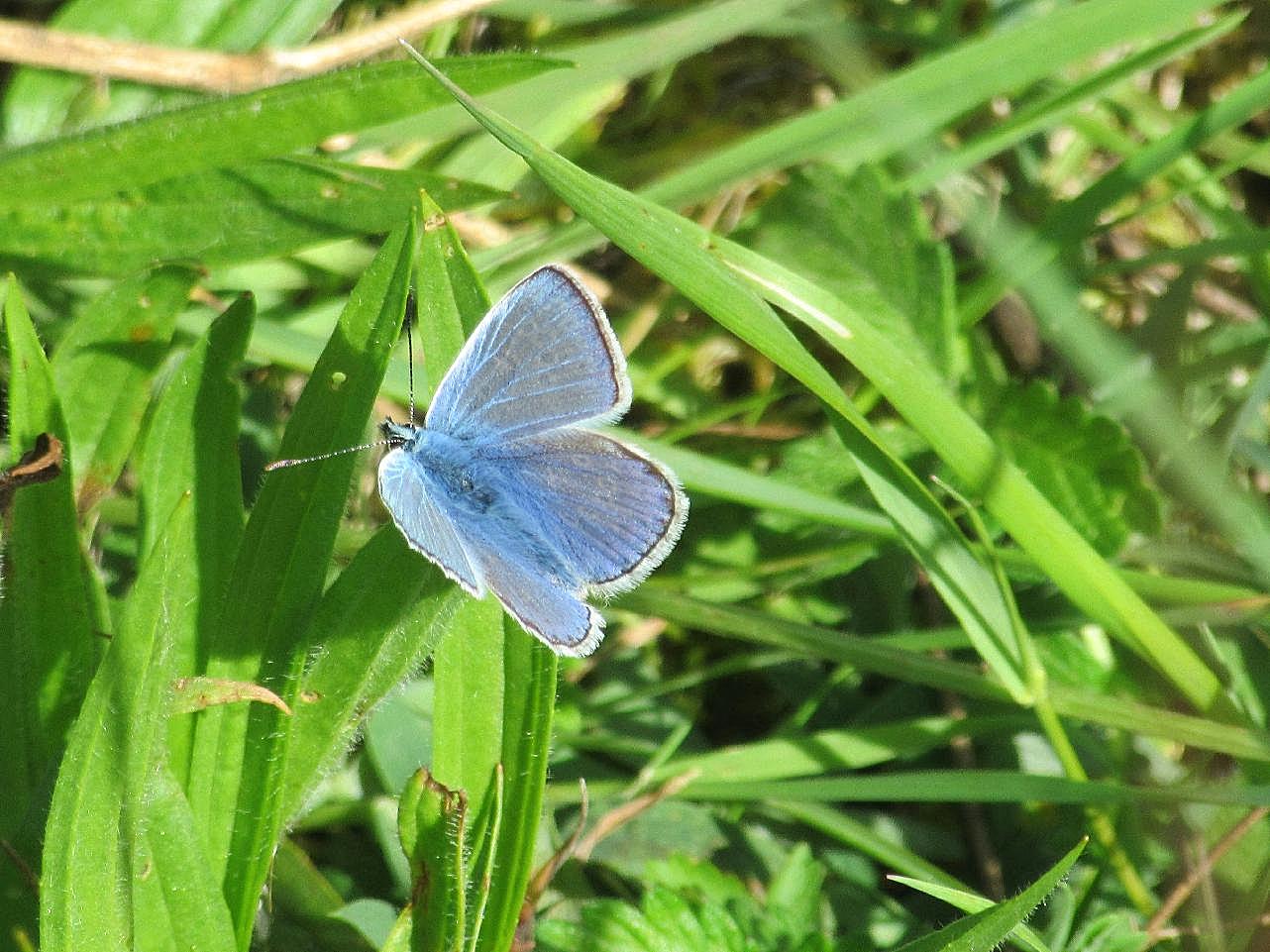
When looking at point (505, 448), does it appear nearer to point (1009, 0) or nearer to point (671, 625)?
point (671, 625)

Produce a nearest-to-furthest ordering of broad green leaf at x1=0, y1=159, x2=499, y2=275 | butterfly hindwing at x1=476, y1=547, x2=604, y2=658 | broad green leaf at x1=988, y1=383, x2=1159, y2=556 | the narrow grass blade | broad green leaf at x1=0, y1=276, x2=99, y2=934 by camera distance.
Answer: butterfly hindwing at x1=476, y1=547, x2=604, y2=658 → broad green leaf at x1=0, y1=276, x2=99, y2=934 → broad green leaf at x1=0, y1=159, x2=499, y2=275 → broad green leaf at x1=988, y1=383, x2=1159, y2=556 → the narrow grass blade

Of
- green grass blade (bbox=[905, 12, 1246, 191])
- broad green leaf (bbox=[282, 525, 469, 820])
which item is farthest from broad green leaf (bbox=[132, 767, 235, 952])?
green grass blade (bbox=[905, 12, 1246, 191])

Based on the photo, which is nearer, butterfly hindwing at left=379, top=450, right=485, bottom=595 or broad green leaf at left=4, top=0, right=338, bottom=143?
butterfly hindwing at left=379, top=450, right=485, bottom=595

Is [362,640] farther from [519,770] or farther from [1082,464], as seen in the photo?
[1082,464]

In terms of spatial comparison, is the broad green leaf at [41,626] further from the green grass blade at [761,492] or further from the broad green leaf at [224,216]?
the green grass blade at [761,492]

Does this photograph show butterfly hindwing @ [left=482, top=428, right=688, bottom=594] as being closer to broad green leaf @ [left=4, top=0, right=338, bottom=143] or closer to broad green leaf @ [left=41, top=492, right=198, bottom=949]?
broad green leaf @ [left=41, top=492, right=198, bottom=949]

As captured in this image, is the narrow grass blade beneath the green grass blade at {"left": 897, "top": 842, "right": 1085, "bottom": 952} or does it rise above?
above
